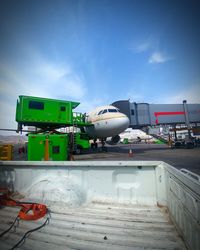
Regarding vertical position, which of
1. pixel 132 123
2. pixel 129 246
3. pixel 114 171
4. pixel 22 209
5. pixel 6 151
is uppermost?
pixel 132 123

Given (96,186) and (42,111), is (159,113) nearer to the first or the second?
(42,111)

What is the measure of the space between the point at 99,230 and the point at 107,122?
485 inches

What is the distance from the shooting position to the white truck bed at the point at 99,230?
196 cm

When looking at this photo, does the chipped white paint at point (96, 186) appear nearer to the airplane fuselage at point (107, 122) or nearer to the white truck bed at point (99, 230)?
the white truck bed at point (99, 230)

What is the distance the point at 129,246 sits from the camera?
75.5 inches

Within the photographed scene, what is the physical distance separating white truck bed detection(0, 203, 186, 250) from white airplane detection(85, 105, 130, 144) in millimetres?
11270

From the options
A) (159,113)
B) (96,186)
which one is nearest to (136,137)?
(159,113)

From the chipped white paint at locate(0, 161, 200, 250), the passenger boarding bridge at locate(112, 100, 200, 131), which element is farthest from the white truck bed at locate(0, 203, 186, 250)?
the passenger boarding bridge at locate(112, 100, 200, 131)

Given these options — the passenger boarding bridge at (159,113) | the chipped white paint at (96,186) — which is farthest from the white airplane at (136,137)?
the chipped white paint at (96,186)

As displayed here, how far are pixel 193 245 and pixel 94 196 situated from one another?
218 centimetres

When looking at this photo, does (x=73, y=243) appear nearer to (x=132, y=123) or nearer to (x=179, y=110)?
(x=132, y=123)

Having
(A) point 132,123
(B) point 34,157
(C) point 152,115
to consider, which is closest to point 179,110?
(C) point 152,115

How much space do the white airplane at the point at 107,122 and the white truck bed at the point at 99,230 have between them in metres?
11.3

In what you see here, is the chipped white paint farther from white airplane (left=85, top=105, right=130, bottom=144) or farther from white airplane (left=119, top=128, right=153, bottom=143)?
white airplane (left=119, top=128, right=153, bottom=143)
